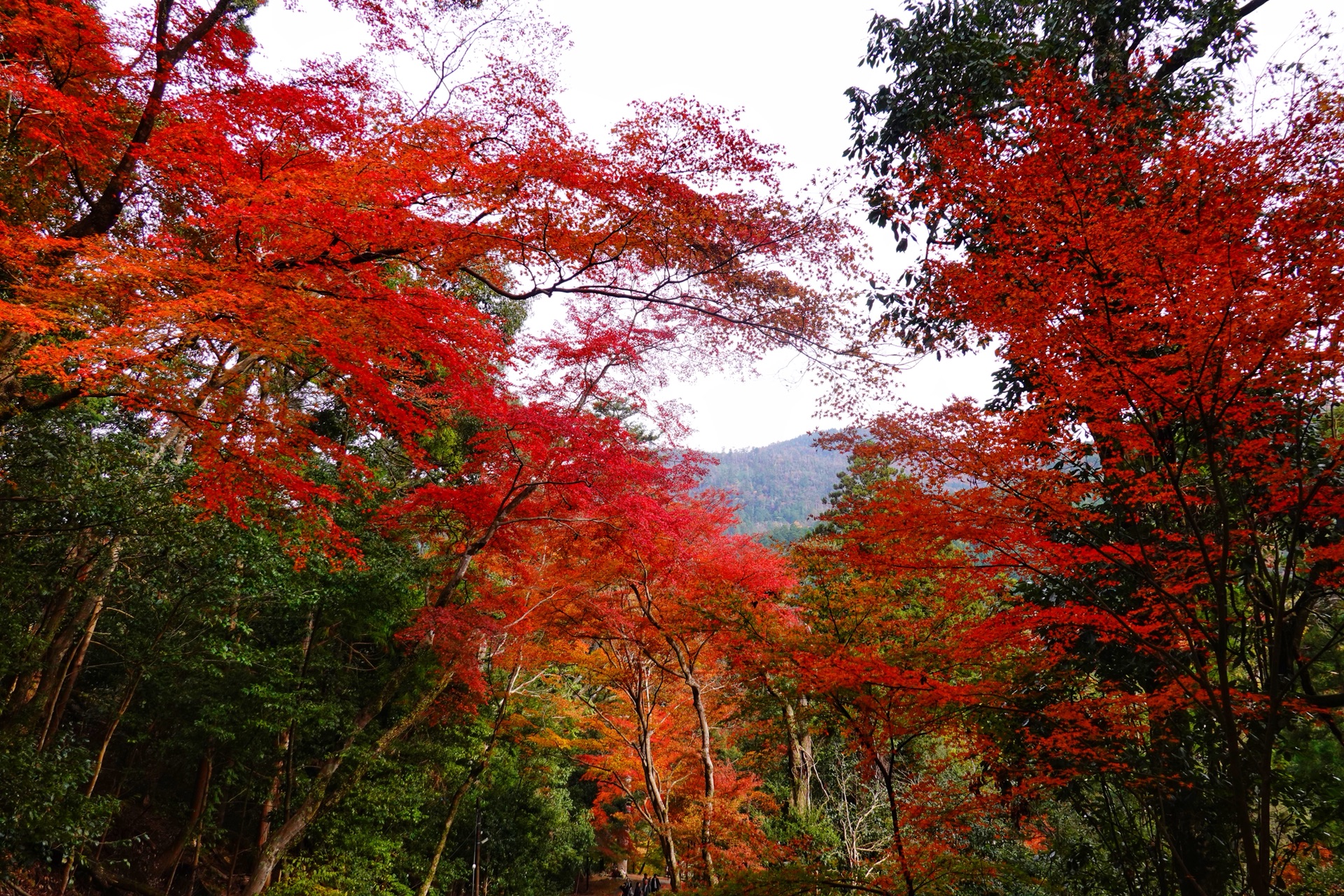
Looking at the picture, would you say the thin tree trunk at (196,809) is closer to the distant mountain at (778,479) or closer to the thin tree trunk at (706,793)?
the thin tree trunk at (706,793)

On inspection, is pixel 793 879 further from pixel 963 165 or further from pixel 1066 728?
pixel 963 165

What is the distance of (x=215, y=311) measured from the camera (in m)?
4.66

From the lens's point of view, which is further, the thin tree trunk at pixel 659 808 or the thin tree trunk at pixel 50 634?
the thin tree trunk at pixel 659 808

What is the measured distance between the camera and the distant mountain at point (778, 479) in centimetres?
10438

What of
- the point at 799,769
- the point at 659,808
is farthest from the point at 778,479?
the point at 659,808

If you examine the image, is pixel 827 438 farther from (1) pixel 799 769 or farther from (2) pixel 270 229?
(1) pixel 799 769

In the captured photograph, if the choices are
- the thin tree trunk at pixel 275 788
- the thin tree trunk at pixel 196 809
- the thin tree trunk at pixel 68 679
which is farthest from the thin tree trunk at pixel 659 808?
the thin tree trunk at pixel 68 679

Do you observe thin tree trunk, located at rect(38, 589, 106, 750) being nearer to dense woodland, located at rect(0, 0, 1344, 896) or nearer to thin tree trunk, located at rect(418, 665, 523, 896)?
dense woodland, located at rect(0, 0, 1344, 896)

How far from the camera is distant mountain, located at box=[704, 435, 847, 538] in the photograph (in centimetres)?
10438

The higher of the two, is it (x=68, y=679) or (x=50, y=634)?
(x=50, y=634)

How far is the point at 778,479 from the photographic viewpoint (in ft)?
429

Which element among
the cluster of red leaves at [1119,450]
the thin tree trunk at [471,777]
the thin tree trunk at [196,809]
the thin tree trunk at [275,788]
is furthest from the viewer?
the thin tree trunk at [471,777]

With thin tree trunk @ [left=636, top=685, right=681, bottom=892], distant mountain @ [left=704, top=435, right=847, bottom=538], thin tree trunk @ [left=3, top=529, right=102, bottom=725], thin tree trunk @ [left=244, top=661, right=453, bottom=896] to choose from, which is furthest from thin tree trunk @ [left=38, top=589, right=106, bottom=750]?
distant mountain @ [left=704, top=435, right=847, bottom=538]

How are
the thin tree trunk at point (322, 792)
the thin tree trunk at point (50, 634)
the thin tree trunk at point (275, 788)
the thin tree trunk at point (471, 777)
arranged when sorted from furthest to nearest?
the thin tree trunk at point (471, 777), the thin tree trunk at point (275, 788), the thin tree trunk at point (322, 792), the thin tree trunk at point (50, 634)
